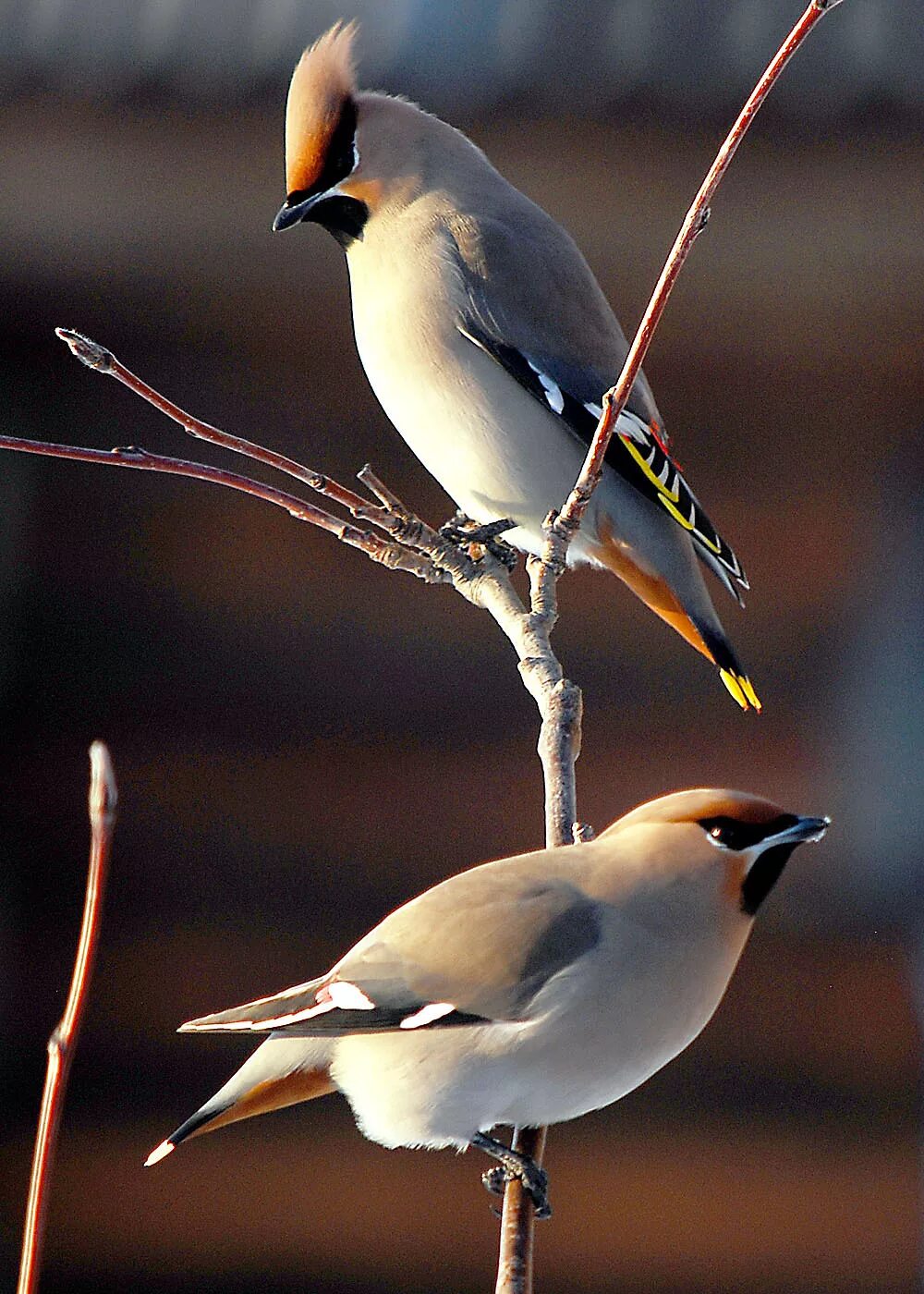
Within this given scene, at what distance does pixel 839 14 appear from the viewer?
261 cm

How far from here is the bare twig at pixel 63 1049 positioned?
481 millimetres

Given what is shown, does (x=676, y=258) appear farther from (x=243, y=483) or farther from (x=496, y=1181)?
(x=496, y=1181)

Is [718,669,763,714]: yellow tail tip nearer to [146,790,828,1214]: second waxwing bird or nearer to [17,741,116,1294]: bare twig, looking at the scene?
[146,790,828,1214]: second waxwing bird

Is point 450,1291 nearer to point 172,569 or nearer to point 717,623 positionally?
point 172,569

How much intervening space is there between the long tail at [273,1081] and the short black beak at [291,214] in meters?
0.48

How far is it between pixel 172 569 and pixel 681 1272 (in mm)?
1470

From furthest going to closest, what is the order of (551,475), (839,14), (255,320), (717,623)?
(255,320), (839,14), (551,475), (717,623)

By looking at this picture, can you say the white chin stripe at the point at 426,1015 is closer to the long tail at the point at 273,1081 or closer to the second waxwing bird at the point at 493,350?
the long tail at the point at 273,1081

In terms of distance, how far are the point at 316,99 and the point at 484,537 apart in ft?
1.61

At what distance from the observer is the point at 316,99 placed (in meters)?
1.07

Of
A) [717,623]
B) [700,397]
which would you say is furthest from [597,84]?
[717,623]

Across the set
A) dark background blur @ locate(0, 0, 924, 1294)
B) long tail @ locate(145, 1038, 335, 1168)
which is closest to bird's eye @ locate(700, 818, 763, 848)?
long tail @ locate(145, 1038, 335, 1168)

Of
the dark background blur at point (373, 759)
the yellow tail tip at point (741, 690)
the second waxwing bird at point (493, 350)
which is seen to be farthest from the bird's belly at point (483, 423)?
the dark background blur at point (373, 759)

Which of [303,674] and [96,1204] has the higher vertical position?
[303,674]
